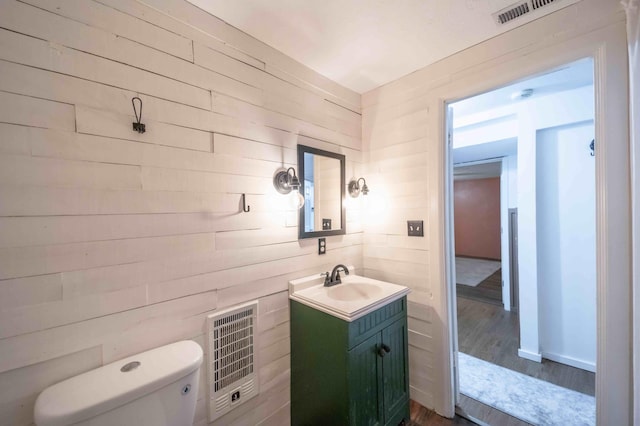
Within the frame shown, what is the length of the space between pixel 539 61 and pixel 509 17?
11.7 inches

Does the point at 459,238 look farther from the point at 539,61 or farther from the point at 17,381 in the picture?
the point at 17,381

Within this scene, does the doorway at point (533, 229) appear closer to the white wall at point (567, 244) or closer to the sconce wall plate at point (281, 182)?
the white wall at point (567, 244)

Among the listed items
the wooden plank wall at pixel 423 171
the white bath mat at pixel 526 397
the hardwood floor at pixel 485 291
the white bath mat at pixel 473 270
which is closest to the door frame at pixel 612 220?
the wooden plank wall at pixel 423 171

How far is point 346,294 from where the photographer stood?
1.79m

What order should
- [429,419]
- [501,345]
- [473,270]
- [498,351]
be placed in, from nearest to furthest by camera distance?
[429,419] → [498,351] → [501,345] → [473,270]

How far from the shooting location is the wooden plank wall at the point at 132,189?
2.76ft

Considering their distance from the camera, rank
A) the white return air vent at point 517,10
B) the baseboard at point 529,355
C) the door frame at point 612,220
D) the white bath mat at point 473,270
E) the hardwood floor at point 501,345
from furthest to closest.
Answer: the white bath mat at point 473,270 → the baseboard at point 529,355 → the hardwood floor at point 501,345 → the white return air vent at point 517,10 → the door frame at point 612,220

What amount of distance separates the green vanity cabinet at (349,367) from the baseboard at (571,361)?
1.76 m

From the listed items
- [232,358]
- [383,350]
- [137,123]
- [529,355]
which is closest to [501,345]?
[529,355]

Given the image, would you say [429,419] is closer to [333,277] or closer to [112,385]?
[333,277]

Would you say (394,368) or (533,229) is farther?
(533,229)

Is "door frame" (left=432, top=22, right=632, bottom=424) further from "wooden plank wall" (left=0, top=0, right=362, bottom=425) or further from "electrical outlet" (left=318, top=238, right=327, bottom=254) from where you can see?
"wooden plank wall" (left=0, top=0, right=362, bottom=425)

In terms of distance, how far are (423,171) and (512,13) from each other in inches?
37.6

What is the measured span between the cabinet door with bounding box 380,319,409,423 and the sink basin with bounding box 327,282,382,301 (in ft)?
0.88
